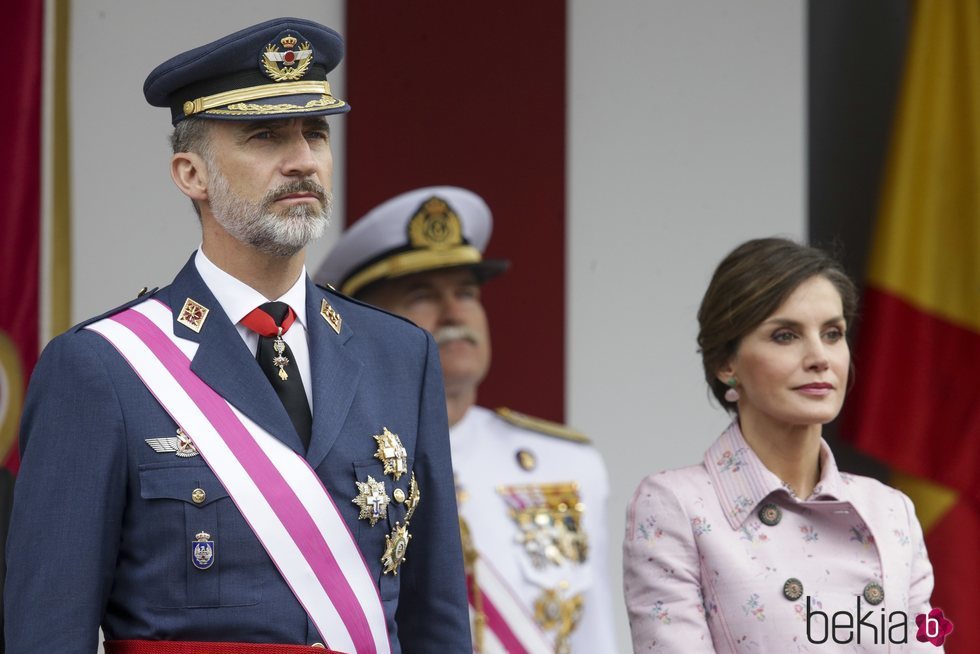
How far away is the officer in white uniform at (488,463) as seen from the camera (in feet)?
13.6

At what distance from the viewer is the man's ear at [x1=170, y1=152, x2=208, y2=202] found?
8.95ft

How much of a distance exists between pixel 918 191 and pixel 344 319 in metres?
2.62

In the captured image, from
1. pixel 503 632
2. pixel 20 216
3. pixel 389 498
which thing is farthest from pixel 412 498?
pixel 20 216

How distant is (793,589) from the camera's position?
10.3 feet

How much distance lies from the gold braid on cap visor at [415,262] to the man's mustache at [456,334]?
18 cm

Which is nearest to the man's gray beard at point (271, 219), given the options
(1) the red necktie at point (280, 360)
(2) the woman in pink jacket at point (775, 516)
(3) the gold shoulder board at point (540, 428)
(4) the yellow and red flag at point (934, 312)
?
(1) the red necktie at point (280, 360)

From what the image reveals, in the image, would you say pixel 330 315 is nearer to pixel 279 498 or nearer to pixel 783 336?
pixel 279 498

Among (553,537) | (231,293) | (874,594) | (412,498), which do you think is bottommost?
(553,537)

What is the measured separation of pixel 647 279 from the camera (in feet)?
17.1

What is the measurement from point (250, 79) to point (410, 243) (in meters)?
1.75

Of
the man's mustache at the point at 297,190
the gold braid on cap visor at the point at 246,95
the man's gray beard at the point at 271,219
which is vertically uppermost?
the gold braid on cap visor at the point at 246,95

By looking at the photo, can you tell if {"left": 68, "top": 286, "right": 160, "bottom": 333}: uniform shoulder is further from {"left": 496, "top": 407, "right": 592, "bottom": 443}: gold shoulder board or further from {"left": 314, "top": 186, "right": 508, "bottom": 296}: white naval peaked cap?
{"left": 496, "top": 407, "right": 592, "bottom": 443}: gold shoulder board

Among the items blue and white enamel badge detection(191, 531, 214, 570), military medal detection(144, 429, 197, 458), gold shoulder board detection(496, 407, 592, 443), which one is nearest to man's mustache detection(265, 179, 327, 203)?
military medal detection(144, 429, 197, 458)

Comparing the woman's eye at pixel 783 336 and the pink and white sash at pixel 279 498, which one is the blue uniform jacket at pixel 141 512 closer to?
the pink and white sash at pixel 279 498
